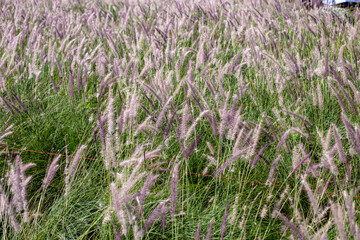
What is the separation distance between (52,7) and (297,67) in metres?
3.98

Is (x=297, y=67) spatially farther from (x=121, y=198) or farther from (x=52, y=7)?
(x=52, y=7)

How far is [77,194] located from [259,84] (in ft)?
4.60

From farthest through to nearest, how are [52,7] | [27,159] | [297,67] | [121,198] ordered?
[52,7]
[297,67]
[27,159]
[121,198]

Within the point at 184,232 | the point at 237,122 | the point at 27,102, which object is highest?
the point at 237,122

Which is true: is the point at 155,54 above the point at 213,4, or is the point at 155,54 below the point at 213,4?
below

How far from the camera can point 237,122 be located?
4.20 feet

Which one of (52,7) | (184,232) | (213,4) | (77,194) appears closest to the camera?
(184,232)

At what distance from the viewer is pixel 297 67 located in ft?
6.95

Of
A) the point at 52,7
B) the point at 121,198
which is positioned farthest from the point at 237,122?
the point at 52,7


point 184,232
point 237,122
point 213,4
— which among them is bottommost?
point 184,232

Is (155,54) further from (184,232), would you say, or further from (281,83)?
(184,232)

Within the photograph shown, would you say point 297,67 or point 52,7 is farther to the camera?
point 52,7

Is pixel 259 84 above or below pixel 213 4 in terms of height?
below

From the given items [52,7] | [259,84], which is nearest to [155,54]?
[259,84]
